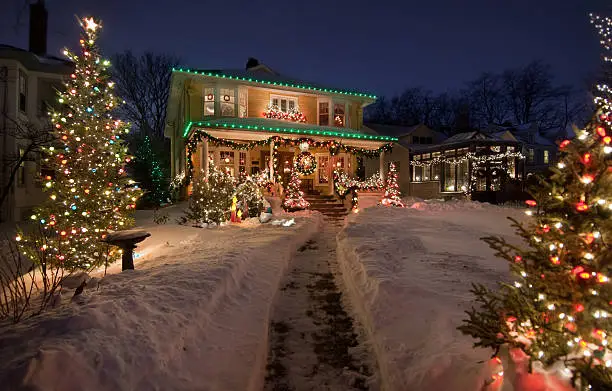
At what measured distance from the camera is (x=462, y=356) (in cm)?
352

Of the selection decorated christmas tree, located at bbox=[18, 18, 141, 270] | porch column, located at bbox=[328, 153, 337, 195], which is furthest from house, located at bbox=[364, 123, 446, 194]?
decorated christmas tree, located at bbox=[18, 18, 141, 270]

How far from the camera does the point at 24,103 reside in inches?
655

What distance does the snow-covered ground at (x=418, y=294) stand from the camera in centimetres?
355

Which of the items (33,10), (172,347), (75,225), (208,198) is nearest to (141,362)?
(172,347)

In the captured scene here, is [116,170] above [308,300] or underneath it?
above

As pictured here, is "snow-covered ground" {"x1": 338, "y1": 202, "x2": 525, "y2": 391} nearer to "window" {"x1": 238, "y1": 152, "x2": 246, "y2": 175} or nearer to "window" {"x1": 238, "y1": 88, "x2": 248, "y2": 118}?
"window" {"x1": 238, "y1": 152, "x2": 246, "y2": 175}

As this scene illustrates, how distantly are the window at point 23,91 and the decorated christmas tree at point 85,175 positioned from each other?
9.84 meters

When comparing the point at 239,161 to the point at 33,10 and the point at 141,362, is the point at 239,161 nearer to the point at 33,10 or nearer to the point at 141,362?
the point at 33,10

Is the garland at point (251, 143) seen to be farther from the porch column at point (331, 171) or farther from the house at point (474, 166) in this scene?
the house at point (474, 166)

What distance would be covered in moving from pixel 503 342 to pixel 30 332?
14.0ft

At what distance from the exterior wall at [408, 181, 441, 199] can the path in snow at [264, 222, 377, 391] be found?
21.2 meters

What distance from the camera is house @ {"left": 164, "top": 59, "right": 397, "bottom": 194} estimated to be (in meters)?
17.1

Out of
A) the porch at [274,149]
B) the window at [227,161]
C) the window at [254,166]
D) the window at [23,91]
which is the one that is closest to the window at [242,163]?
the porch at [274,149]

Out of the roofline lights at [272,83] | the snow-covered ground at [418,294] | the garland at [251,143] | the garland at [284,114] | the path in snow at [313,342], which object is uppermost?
the roofline lights at [272,83]
